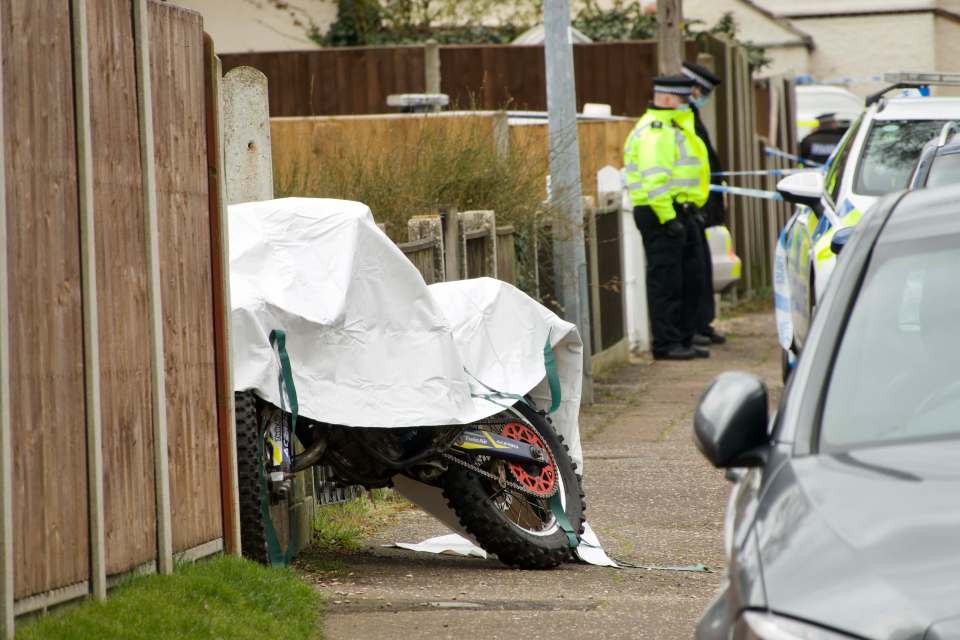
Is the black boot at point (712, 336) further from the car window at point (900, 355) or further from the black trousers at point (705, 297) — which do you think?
the car window at point (900, 355)

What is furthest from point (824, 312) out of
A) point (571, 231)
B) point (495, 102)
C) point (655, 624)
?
point (495, 102)

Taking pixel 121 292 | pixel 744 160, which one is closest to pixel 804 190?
pixel 121 292

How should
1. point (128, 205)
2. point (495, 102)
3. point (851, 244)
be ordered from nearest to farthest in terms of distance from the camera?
point (851, 244), point (128, 205), point (495, 102)

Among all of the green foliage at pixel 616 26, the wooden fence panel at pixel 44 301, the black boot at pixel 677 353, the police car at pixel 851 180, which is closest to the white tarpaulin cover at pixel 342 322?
the wooden fence panel at pixel 44 301

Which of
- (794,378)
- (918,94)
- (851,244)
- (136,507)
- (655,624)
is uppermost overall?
(918,94)

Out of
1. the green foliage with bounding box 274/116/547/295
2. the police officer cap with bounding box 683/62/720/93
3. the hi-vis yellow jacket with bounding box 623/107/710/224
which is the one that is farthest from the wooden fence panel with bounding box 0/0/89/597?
the police officer cap with bounding box 683/62/720/93

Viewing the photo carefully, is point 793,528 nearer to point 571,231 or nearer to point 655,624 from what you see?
point 655,624

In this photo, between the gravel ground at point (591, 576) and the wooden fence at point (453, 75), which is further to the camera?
the wooden fence at point (453, 75)

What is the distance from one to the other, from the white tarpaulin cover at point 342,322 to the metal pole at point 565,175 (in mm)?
4943

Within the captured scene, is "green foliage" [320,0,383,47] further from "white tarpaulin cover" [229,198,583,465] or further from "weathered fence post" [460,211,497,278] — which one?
"white tarpaulin cover" [229,198,583,465]

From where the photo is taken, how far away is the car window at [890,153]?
9531 mm

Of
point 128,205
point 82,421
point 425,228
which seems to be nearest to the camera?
point 82,421

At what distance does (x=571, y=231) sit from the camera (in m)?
11.5

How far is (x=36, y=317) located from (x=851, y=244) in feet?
6.98
